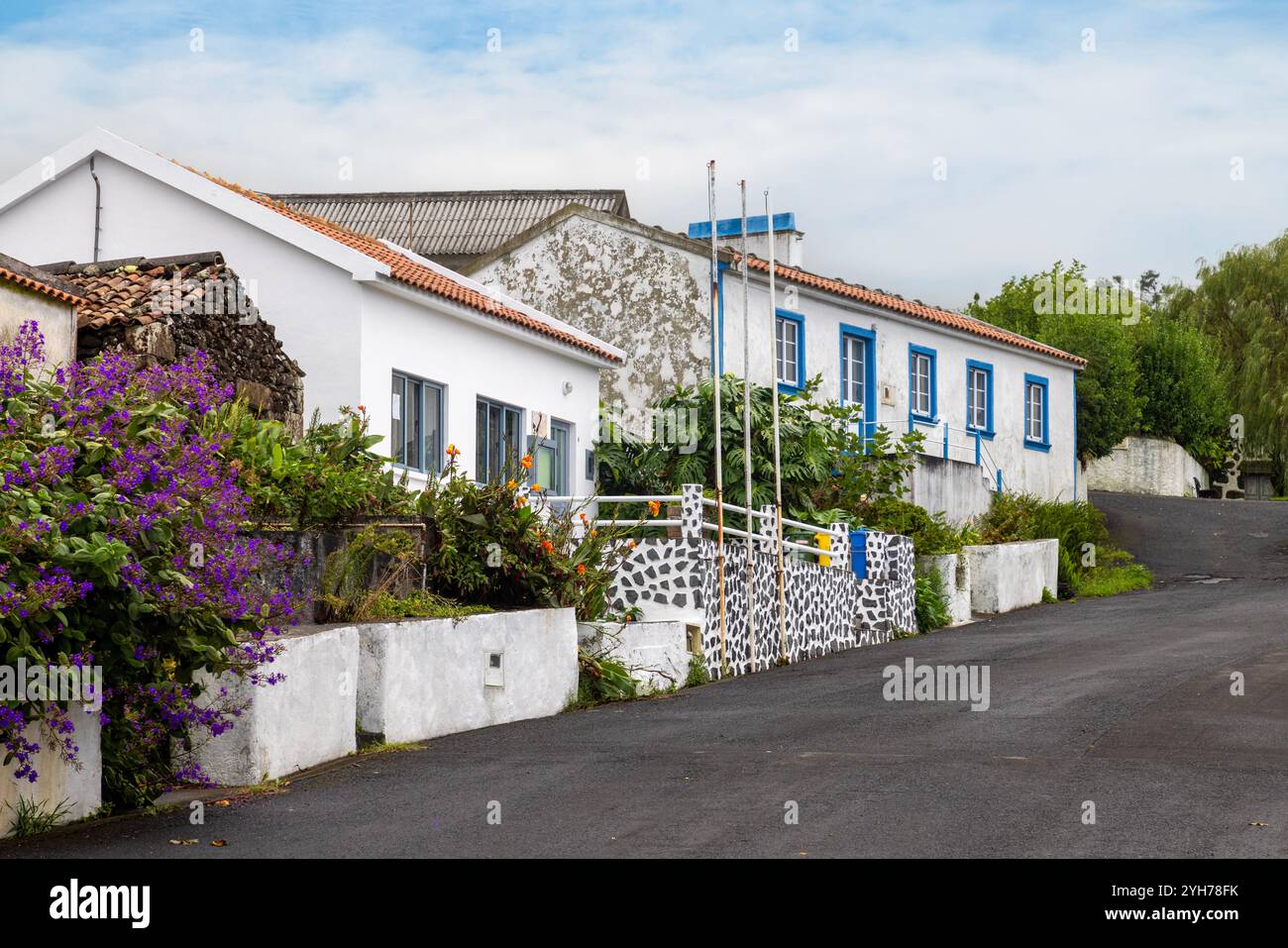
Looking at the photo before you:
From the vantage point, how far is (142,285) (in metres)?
17.8

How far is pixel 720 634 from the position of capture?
1925 cm

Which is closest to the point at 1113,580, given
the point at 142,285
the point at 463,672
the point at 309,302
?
the point at 309,302

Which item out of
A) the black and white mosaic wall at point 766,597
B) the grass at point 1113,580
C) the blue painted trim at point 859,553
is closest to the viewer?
the black and white mosaic wall at point 766,597

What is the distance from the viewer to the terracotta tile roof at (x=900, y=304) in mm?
27938

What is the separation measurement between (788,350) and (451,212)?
16.8 metres

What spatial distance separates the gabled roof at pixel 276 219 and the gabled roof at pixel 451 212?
61.6 feet

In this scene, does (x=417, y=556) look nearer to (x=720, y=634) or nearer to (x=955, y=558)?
(x=720, y=634)

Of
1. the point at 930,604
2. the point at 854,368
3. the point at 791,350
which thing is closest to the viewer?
the point at 930,604

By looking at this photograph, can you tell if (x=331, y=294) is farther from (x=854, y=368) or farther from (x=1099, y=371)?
(x=1099, y=371)

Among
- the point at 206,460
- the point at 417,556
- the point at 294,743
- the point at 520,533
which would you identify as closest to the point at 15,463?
the point at 206,460

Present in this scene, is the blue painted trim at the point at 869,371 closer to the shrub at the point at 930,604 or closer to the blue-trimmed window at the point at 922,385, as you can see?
the blue-trimmed window at the point at 922,385

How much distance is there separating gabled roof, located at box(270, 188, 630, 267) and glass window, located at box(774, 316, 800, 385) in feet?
43.8

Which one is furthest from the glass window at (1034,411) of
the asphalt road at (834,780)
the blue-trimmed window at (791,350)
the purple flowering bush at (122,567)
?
the purple flowering bush at (122,567)

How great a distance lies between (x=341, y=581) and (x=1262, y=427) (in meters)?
43.0
